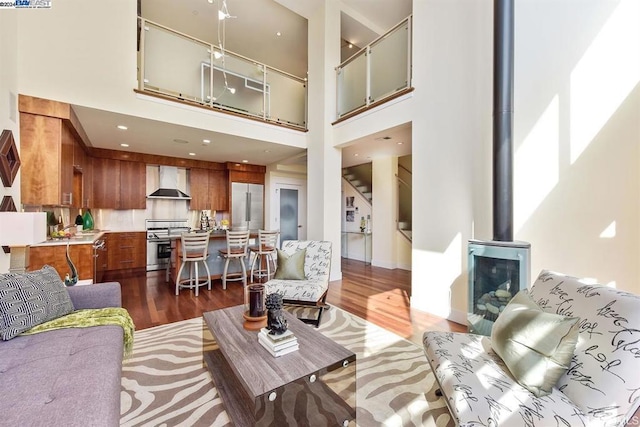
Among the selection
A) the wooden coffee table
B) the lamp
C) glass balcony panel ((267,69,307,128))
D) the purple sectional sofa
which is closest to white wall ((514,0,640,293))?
the wooden coffee table

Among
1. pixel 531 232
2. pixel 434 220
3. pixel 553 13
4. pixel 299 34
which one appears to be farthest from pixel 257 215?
pixel 553 13

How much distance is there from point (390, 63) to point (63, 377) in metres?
4.90

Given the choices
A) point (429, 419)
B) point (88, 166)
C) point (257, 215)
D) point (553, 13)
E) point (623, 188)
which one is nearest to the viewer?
point (429, 419)

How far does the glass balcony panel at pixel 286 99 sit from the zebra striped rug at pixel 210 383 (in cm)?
398

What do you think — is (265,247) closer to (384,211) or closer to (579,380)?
(384,211)

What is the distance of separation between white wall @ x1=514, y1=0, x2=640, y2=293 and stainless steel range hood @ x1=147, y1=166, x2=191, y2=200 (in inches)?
261

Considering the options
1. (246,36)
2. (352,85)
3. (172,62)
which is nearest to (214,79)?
(172,62)

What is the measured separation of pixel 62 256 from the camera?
3.00 meters

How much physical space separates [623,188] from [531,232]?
726 mm

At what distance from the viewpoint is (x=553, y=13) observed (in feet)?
8.09

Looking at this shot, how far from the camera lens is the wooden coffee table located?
126cm

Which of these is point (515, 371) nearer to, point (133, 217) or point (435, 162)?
point (435, 162)

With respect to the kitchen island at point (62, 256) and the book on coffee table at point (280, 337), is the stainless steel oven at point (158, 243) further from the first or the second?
the book on coffee table at point (280, 337)

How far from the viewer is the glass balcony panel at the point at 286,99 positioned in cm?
504
